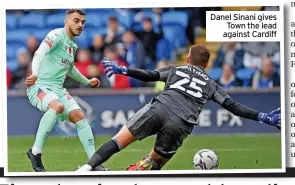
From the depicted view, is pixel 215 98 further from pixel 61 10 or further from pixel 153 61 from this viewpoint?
pixel 61 10

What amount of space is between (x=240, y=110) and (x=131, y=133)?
1175 mm

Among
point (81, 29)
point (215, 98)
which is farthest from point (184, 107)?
point (81, 29)

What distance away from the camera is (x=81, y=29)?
16.8 meters

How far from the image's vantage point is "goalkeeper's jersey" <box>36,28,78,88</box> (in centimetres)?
1681

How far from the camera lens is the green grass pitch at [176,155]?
16719 mm

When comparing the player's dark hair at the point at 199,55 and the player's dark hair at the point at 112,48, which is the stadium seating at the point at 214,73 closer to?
the player's dark hair at the point at 199,55

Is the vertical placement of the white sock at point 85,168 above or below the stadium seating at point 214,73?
below

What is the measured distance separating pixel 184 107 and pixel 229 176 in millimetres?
867

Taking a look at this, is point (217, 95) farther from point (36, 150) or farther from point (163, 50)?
point (36, 150)

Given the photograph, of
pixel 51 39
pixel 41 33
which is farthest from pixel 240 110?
pixel 41 33

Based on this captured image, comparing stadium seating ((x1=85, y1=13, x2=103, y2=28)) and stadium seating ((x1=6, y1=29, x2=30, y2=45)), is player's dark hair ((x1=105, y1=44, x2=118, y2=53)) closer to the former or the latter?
stadium seating ((x1=85, y1=13, x2=103, y2=28))

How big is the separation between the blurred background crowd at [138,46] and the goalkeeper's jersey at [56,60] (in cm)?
9

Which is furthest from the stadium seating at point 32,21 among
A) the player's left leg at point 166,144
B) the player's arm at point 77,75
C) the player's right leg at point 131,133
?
the player's left leg at point 166,144

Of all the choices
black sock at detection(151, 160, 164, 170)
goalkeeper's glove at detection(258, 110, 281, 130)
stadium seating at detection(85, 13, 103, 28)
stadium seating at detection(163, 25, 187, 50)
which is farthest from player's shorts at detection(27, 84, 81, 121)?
goalkeeper's glove at detection(258, 110, 281, 130)
